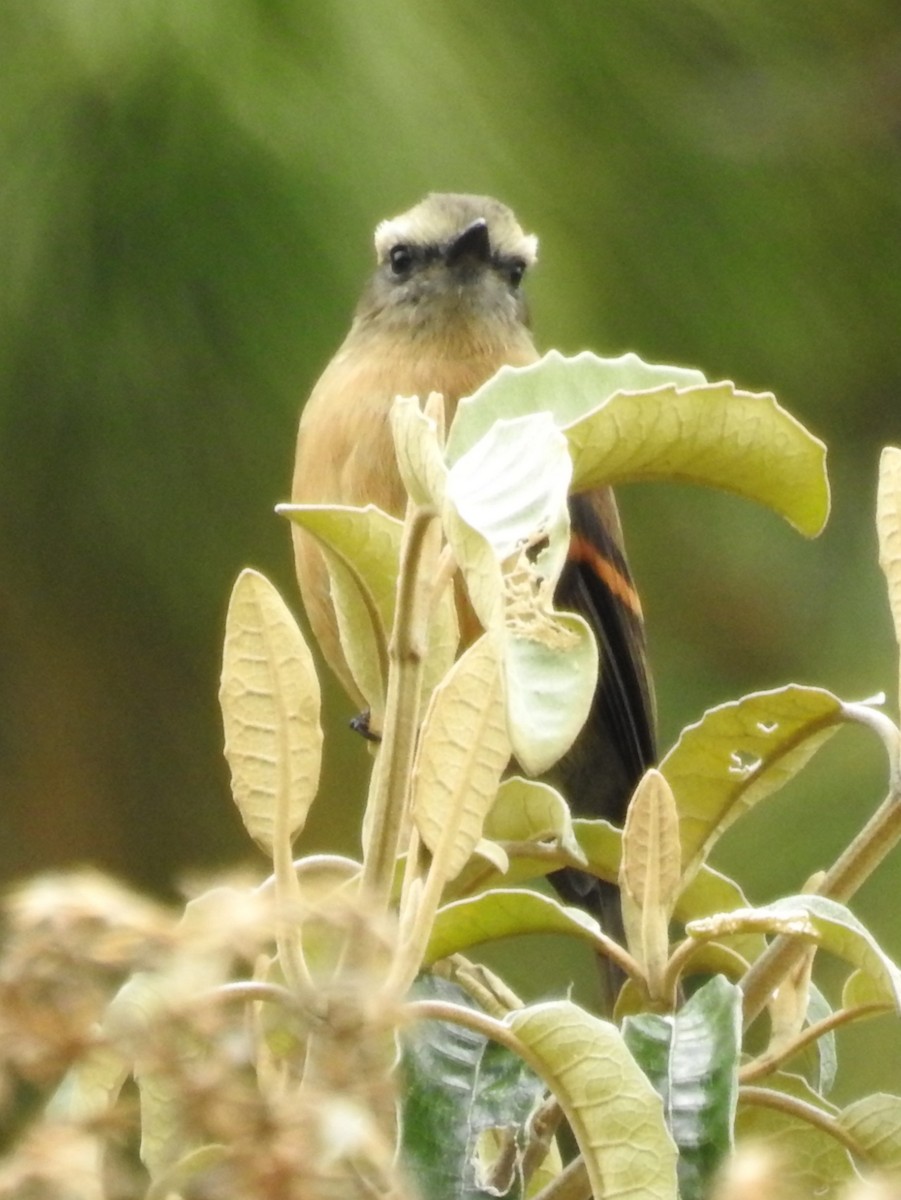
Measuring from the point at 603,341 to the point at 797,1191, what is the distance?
1510 mm

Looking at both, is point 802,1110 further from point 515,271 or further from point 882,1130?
point 515,271

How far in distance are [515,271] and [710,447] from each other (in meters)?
1.74

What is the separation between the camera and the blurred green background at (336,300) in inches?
84.2

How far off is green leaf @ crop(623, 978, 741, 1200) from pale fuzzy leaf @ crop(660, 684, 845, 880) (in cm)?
17

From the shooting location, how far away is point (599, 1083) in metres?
0.86

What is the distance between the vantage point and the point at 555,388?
983 mm

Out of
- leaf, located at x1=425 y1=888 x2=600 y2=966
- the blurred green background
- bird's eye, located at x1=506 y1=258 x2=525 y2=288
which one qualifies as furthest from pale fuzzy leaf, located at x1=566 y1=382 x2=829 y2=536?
bird's eye, located at x1=506 y1=258 x2=525 y2=288

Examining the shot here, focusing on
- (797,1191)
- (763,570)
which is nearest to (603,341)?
(763,570)

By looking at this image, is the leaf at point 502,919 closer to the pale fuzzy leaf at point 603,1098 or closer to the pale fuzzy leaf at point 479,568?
the pale fuzzy leaf at point 603,1098

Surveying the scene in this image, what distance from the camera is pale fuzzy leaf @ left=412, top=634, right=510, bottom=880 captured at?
855mm

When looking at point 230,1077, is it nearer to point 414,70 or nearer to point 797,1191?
point 797,1191

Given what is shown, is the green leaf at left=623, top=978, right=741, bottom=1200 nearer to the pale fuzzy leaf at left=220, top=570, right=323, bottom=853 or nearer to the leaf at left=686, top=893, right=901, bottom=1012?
the leaf at left=686, top=893, right=901, bottom=1012

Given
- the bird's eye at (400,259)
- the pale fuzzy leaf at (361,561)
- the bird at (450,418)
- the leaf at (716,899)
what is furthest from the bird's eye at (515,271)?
the pale fuzzy leaf at (361,561)

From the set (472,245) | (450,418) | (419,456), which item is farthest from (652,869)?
(472,245)
